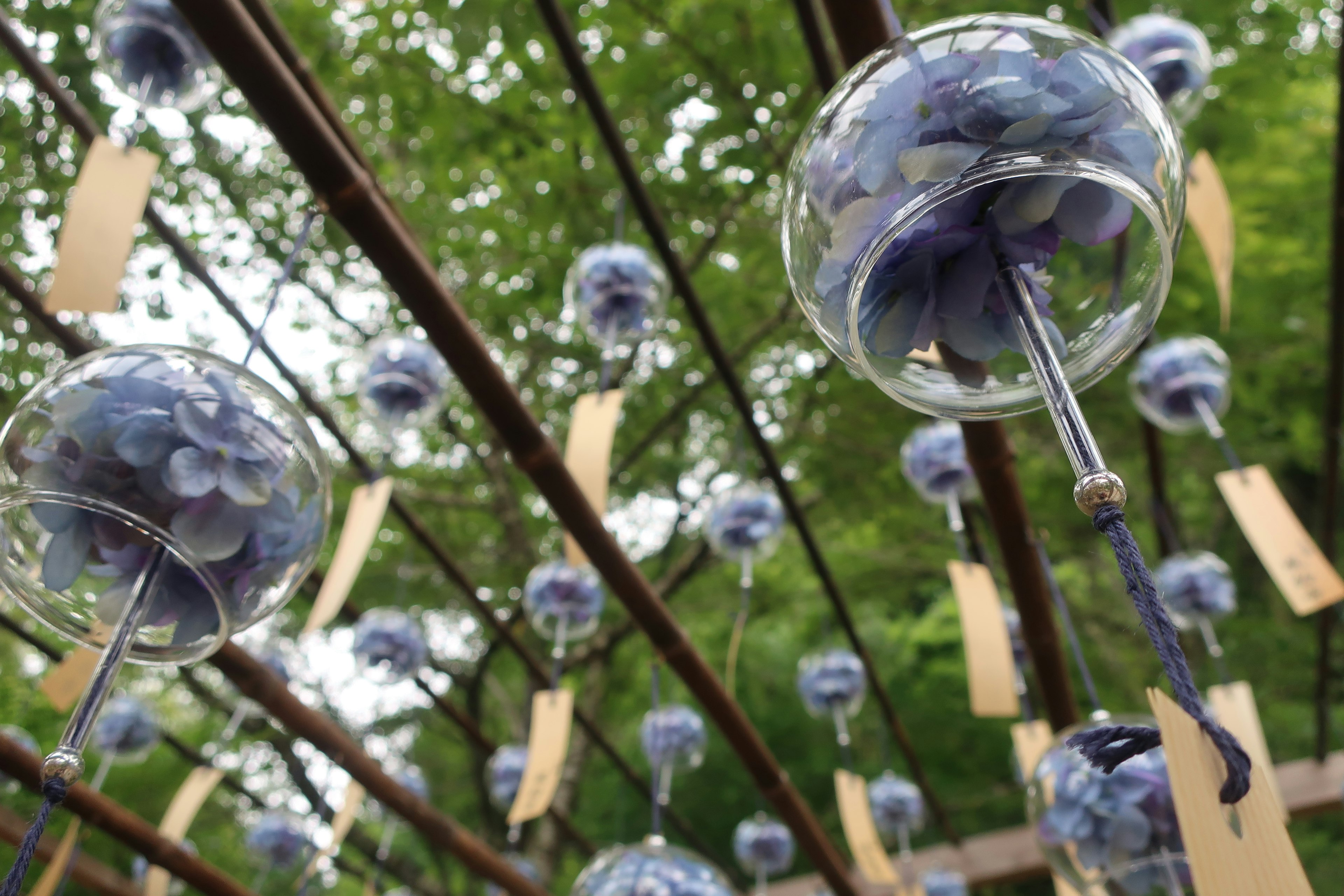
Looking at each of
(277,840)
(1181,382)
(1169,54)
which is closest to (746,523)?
(1181,382)

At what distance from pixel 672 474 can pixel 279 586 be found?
2636mm

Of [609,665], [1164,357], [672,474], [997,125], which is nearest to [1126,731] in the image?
[997,125]

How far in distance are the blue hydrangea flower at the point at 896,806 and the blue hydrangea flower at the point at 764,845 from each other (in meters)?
0.35

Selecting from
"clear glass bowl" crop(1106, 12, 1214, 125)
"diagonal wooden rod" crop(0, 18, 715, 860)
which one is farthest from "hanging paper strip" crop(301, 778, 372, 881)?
"clear glass bowl" crop(1106, 12, 1214, 125)

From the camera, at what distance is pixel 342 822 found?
219cm

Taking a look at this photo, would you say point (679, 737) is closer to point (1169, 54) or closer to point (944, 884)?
point (944, 884)

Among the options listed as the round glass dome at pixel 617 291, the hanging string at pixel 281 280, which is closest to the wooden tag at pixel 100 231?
the hanging string at pixel 281 280

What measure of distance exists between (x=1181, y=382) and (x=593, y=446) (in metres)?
1.59

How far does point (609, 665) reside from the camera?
4293 millimetres

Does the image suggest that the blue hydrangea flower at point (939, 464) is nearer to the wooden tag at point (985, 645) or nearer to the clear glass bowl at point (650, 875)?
the wooden tag at point (985, 645)

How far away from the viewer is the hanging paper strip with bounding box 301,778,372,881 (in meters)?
1.97

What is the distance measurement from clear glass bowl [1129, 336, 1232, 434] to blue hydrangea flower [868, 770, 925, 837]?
1711mm

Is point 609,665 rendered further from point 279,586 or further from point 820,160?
point 820,160

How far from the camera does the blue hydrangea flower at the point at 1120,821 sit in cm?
107
